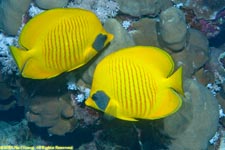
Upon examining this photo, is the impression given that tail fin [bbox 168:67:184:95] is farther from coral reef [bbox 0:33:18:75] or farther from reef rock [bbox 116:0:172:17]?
coral reef [bbox 0:33:18:75]

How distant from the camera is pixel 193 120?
2914 millimetres

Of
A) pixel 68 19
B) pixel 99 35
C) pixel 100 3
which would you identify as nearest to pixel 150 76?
pixel 99 35

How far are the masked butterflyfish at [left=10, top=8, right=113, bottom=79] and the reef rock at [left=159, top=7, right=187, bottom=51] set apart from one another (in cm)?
87

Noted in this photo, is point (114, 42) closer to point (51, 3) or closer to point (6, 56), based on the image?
point (51, 3)

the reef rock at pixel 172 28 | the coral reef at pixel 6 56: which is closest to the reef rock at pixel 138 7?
the reef rock at pixel 172 28

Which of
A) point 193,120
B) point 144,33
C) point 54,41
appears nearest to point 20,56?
point 54,41

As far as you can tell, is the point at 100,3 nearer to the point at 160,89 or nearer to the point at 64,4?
the point at 64,4

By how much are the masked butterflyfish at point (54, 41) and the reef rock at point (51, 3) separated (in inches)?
33.4

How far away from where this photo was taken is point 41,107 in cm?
326

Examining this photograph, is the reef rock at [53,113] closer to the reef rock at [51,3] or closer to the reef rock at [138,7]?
the reef rock at [51,3]

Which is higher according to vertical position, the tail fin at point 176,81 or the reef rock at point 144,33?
the tail fin at point 176,81

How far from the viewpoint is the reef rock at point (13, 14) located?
342 cm

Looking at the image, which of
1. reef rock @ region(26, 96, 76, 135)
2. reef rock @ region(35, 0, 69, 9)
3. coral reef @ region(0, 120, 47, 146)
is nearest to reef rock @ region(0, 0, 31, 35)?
reef rock @ region(35, 0, 69, 9)

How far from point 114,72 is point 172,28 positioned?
45.0 inches
